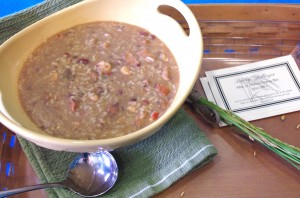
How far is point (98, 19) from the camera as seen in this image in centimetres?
108

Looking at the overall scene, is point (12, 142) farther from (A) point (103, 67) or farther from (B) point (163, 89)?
(B) point (163, 89)

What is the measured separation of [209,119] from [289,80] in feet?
0.88

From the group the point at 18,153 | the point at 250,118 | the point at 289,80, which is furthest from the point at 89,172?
the point at 289,80

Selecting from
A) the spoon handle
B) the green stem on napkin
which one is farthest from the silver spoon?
the green stem on napkin

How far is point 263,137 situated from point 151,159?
0.27m

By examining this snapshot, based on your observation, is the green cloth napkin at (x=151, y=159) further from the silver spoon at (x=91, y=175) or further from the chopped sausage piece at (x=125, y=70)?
the chopped sausage piece at (x=125, y=70)

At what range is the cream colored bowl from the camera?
0.80m

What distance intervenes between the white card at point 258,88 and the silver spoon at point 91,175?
34cm

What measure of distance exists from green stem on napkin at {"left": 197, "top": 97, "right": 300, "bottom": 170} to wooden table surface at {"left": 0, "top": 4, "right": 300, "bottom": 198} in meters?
0.03

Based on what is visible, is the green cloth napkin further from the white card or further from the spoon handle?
the white card

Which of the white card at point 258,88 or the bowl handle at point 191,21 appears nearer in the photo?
the bowl handle at point 191,21

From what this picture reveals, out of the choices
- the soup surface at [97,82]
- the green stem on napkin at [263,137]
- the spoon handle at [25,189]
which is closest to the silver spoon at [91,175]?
the spoon handle at [25,189]

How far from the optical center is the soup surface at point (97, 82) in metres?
0.88

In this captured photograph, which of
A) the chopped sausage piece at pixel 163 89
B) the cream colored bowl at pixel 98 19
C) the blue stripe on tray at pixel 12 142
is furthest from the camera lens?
the blue stripe on tray at pixel 12 142
